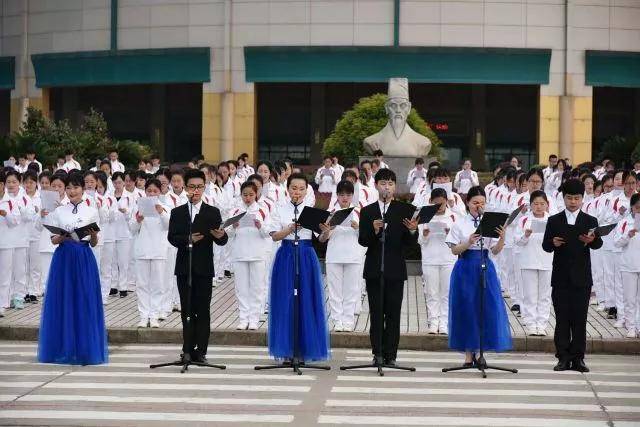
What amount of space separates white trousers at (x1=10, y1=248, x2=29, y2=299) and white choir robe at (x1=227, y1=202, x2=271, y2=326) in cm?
380

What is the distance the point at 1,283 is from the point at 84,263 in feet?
13.5

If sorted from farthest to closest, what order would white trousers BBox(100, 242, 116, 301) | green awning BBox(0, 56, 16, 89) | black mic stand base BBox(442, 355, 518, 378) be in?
green awning BBox(0, 56, 16, 89) < white trousers BBox(100, 242, 116, 301) < black mic stand base BBox(442, 355, 518, 378)

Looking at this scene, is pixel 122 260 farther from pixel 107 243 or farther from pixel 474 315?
pixel 474 315

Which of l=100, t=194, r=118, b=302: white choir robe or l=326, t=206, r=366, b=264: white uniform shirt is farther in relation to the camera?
l=100, t=194, r=118, b=302: white choir robe

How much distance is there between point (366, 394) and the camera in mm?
11680

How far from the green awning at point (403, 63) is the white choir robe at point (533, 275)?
29.8 meters

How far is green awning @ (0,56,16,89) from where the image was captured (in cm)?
4969

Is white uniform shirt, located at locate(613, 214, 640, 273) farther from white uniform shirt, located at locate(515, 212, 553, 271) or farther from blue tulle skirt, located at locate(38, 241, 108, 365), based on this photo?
blue tulle skirt, located at locate(38, 241, 108, 365)

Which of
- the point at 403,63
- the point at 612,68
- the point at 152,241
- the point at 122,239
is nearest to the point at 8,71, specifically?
the point at 403,63

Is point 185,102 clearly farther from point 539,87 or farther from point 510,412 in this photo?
point 510,412

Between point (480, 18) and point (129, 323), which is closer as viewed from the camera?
point (129, 323)

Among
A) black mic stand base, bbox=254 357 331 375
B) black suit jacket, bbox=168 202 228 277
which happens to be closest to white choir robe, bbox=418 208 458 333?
black mic stand base, bbox=254 357 331 375

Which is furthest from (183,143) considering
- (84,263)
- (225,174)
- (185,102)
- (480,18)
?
(84,263)

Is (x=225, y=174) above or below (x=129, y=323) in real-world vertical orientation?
above
